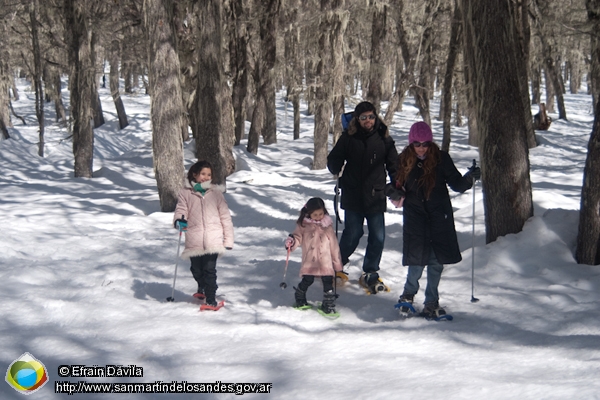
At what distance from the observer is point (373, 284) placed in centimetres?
692

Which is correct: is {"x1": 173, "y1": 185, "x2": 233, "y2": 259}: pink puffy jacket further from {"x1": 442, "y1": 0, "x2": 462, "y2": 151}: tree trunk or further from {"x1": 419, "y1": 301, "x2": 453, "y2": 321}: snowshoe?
{"x1": 442, "y1": 0, "x2": 462, "y2": 151}: tree trunk

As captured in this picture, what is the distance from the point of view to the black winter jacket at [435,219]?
19.1 ft

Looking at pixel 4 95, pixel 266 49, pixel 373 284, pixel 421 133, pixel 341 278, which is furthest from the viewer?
pixel 4 95

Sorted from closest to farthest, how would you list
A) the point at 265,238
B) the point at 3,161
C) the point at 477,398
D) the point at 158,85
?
1. the point at 477,398
2. the point at 265,238
3. the point at 158,85
4. the point at 3,161

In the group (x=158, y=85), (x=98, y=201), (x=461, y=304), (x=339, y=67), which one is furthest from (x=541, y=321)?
(x=339, y=67)

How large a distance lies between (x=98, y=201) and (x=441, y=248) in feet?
32.4

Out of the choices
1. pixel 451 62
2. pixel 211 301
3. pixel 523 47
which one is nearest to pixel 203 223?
pixel 211 301

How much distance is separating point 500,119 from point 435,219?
7.34 feet

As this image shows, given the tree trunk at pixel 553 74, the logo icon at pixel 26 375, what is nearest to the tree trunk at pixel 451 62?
the tree trunk at pixel 553 74

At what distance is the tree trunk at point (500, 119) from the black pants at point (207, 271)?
345cm

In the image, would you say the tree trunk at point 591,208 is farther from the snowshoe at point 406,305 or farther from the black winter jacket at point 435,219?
the snowshoe at point 406,305

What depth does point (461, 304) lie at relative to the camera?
254 inches

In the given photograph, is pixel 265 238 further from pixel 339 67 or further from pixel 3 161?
pixel 3 161

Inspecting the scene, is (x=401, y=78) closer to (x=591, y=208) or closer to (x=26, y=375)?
(x=591, y=208)
